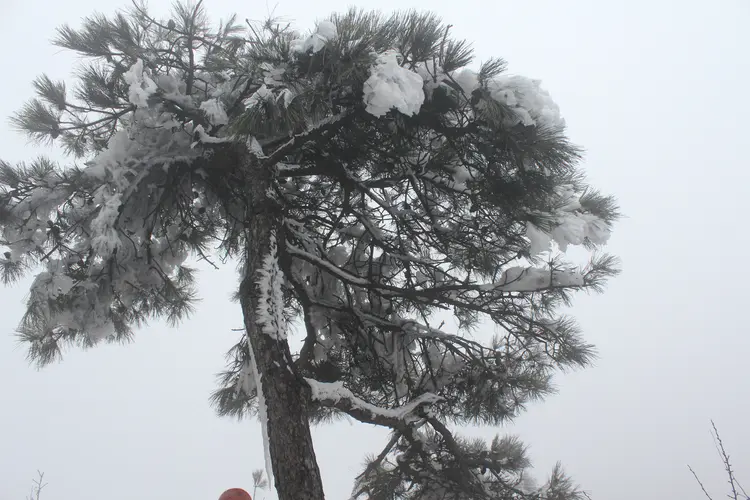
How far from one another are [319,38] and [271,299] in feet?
4.26

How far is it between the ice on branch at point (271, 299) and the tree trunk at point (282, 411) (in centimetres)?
3

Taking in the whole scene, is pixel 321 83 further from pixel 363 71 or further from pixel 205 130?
pixel 205 130

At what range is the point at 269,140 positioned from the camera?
3277 mm

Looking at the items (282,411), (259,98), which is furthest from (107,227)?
(282,411)

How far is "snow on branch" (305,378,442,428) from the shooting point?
266 centimetres

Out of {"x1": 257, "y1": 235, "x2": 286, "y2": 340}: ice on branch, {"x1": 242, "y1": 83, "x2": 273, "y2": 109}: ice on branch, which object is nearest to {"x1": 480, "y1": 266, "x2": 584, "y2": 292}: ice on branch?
{"x1": 257, "y1": 235, "x2": 286, "y2": 340}: ice on branch

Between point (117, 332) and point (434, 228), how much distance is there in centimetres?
281

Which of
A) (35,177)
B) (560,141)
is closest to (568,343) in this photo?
(560,141)

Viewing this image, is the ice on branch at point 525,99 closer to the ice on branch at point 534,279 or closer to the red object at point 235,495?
the ice on branch at point 534,279

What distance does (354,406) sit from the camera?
2764mm

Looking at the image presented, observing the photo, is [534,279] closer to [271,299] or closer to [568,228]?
[568,228]

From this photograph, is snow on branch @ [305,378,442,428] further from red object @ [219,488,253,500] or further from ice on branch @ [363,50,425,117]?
ice on branch @ [363,50,425,117]

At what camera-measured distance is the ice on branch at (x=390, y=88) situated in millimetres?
2334

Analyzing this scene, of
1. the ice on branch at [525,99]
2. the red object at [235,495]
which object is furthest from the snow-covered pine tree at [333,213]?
the red object at [235,495]
